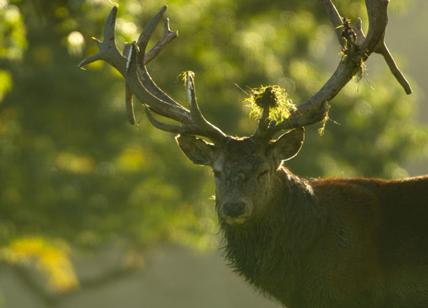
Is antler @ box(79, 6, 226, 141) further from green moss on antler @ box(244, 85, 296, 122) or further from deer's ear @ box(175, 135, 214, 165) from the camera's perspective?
green moss on antler @ box(244, 85, 296, 122)

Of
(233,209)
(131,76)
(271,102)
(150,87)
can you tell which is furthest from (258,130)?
(131,76)

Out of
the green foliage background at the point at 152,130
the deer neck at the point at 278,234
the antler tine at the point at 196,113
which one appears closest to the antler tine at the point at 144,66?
the antler tine at the point at 196,113

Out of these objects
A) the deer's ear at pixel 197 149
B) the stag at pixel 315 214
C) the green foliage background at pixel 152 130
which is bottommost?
the green foliage background at pixel 152 130

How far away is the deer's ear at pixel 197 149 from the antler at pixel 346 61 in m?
0.41

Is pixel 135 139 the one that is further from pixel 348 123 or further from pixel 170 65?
pixel 348 123

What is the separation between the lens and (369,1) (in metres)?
8.98

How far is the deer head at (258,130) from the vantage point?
8969mm

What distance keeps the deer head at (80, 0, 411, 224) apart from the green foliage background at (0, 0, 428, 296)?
36.7 ft

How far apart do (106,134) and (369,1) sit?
54.3 feet

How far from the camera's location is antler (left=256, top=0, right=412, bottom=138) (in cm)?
902

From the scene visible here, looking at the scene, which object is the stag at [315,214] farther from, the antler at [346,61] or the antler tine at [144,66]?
the antler tine at [144,66]

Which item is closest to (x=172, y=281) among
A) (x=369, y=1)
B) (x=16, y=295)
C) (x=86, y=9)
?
(x=16, y=295)

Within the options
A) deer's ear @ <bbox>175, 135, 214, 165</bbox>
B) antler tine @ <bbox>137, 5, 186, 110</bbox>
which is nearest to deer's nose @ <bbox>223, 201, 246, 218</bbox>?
deer's ear @ <bbox>175, 135, 214, 165</bbox>

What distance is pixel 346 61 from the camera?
9156 mm
